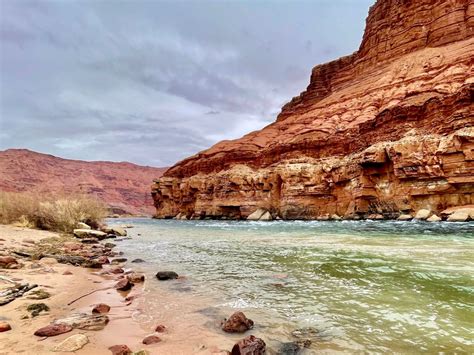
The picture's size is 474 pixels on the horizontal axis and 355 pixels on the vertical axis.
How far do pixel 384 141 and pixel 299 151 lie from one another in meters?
14.1

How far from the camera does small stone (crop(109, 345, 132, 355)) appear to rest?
3.01m

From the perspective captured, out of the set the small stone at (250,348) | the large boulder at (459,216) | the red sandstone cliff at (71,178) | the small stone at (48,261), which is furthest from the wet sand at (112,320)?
the red sandstone cliff at (71,178)

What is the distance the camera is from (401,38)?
48.7 m

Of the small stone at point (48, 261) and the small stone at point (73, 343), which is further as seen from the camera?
the small stone at point (48, 261)

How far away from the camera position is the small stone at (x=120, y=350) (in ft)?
9.87

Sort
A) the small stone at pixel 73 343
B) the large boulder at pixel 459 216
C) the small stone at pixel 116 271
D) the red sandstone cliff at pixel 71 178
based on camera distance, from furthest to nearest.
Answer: the red sandstone cliff at pixel 71 178 → the large boulder at pixel 459 216 → the small stone at pixel 116 271 → the small stone at pixel 73 343

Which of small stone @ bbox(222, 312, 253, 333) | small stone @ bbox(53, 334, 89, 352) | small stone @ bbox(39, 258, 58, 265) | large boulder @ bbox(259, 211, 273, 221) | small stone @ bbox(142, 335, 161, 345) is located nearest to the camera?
small stone @ bbox(53, 334, 89, 352)

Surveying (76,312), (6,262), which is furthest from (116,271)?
(76,312)

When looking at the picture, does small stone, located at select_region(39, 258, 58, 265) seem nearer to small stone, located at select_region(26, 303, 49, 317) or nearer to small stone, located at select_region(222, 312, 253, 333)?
small stone, located at select_region(26, 303, 49, 317)

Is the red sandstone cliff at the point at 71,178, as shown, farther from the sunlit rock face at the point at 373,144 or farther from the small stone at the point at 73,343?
the small stone at the point at 73,343

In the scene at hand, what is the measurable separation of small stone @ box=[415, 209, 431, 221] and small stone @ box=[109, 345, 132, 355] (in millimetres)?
29237

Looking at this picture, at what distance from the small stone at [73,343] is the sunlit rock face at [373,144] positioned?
2927 centimetres

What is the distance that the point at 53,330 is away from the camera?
138 inches

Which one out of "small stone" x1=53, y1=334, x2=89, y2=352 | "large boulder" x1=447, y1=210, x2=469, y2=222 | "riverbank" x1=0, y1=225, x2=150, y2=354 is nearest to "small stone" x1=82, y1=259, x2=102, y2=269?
"riverbank" x1=0, y1=225, x2=150, y2=354
